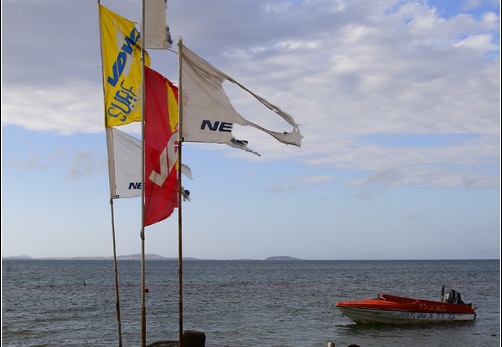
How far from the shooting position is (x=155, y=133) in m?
11.0

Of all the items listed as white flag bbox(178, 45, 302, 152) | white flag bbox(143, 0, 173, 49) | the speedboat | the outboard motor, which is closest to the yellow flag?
white flag bbox(143, 0, 173, 49)

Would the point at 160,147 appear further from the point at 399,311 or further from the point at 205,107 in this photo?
the point at 399,311

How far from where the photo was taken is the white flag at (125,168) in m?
12.4

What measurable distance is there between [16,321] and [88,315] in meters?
5.26

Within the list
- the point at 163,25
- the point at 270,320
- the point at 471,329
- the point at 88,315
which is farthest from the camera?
the point at 88,315

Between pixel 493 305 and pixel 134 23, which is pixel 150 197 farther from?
pixel 493 305

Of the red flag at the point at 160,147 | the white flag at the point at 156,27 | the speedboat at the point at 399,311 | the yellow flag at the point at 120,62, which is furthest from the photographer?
the speedboat at the point at 399,311

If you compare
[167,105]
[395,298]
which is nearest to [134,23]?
[167,105]

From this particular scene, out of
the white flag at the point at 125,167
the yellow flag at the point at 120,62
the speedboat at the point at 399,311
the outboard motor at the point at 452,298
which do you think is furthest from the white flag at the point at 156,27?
the outboard motor at the point at 452,298

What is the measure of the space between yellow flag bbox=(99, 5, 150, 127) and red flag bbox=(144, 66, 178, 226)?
42 centimetres

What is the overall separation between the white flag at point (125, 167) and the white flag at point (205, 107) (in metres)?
2.36

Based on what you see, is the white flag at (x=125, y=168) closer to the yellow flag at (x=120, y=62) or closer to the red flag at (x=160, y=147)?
the yellow flag at (x=120, y=62)

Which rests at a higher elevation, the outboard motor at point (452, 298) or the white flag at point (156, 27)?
the white flag at point (156, 27)

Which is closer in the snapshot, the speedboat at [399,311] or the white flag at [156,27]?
the white flag at [156,27]
